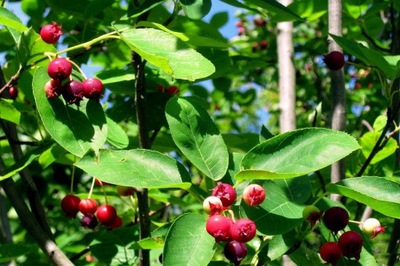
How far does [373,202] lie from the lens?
1.13m

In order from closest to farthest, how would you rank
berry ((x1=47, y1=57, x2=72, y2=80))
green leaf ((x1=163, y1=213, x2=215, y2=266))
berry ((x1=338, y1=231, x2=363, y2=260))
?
green leaf ((x1=163, y1=213, x2=215, y2=266)) < berry ((x1=338, y1=231, x2=363, y2=260)) < berry ((x1=47, y1=57, x2=72, y2=80))

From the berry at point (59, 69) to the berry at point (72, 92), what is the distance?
0.03m

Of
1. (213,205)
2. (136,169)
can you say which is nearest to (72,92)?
(136,169)

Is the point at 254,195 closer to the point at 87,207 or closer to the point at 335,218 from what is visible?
the point at 335,218

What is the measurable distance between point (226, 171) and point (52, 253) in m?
0.48

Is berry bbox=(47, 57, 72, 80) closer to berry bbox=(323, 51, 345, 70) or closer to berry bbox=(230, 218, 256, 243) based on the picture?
berry bbox=(230, 218, 256, 243)

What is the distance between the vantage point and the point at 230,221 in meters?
1.15

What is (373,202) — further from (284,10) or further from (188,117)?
(284,10)

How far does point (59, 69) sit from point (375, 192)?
69cm

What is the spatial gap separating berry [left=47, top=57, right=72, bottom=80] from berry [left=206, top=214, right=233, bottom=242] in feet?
1.51

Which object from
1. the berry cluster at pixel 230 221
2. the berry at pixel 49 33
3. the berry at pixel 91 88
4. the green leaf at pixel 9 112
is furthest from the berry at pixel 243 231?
the green leaf at pixel 9 112

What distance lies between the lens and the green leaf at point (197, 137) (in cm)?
126

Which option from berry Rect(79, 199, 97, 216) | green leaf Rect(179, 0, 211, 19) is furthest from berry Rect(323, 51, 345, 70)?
berry Rect(79, 199, 97, 216)

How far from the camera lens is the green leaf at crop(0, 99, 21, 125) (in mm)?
1568
